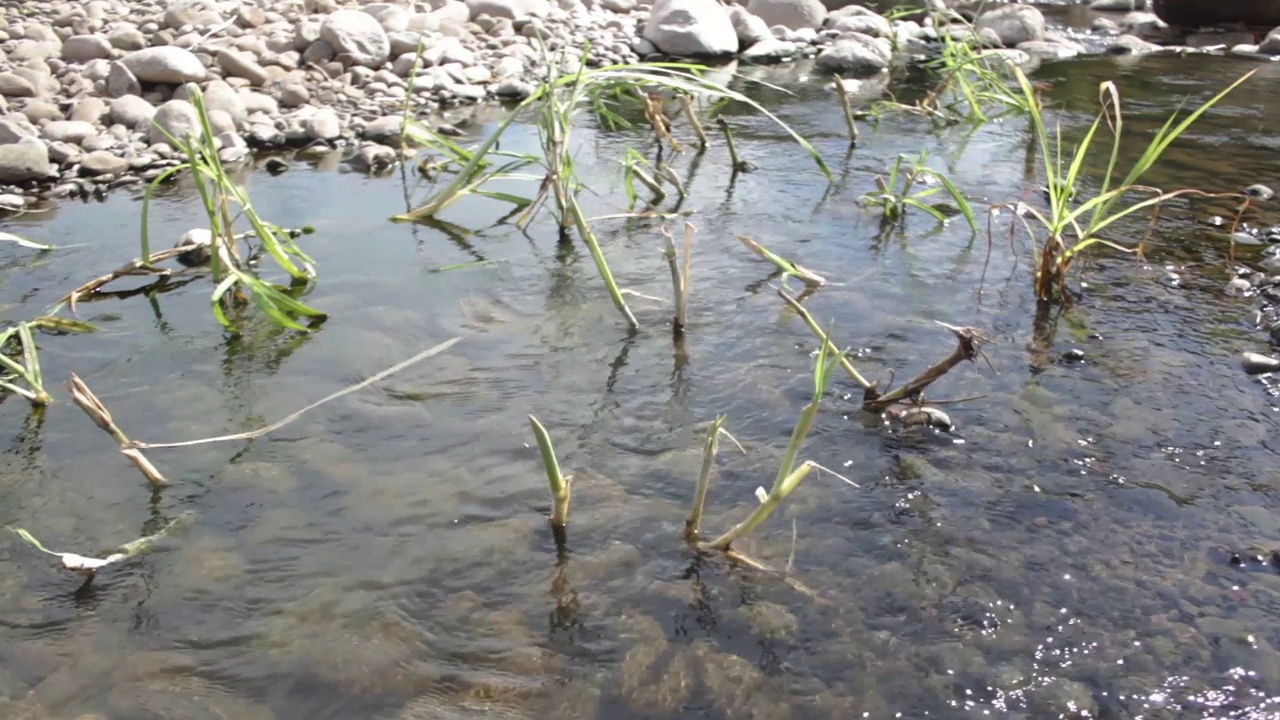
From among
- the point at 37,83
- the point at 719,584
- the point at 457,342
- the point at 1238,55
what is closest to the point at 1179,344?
the point at 719,584

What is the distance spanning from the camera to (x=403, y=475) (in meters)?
3.01

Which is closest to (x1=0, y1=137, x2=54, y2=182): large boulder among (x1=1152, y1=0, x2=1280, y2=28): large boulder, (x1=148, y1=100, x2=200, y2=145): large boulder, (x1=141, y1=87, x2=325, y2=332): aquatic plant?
(x1=148, y1=100, x2=200, y2=145): large boulder

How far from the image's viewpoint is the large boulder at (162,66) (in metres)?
6.86

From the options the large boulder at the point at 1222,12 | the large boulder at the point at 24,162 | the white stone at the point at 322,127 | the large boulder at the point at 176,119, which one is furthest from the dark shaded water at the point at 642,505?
the large boulder at the point at 1222,12

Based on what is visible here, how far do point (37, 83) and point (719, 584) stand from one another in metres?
6.22

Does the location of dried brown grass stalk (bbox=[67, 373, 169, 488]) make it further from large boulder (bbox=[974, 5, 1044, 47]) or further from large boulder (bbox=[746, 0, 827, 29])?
large boulder (bbox=[974, 5, 1044, 47])

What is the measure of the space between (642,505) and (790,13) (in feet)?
28.6

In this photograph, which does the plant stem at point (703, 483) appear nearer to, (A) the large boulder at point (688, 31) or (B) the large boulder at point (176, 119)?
(B) the large boulder at point (176, 119)

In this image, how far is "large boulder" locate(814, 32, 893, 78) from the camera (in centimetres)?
896

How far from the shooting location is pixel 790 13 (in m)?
10.5

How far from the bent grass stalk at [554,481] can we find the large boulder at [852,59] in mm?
7051

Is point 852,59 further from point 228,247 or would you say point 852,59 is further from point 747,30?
point 228,247

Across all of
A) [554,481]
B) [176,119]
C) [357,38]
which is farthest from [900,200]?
[357,38]

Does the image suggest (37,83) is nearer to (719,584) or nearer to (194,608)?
(194,608)
